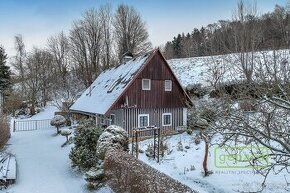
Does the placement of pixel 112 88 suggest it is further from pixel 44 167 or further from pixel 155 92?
pixel 44 167

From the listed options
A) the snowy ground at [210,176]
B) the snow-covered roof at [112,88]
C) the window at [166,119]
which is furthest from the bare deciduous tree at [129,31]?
the snowy ground at [210,176]

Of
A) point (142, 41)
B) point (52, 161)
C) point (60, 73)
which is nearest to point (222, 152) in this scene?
point (52, 161)

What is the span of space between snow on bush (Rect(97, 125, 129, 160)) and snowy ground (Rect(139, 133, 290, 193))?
2.08m

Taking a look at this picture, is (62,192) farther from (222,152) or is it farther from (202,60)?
(202,60)

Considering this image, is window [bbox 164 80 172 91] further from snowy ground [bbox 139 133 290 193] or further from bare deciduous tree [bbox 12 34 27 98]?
bare deciduous tree [bbox 12 34 27 98]

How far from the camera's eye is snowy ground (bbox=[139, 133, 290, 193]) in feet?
35.1

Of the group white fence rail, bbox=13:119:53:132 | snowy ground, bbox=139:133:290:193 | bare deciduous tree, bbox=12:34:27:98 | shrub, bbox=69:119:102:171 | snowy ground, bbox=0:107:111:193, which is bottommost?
snowy ground, bbox=0:107:111:193

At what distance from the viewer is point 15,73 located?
40625mm

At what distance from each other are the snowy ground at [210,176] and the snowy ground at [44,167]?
11.7ft

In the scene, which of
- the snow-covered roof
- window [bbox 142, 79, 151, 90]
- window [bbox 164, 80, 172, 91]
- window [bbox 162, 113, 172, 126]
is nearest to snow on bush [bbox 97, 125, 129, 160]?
the snow-covered roof

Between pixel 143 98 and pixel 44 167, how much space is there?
855cm

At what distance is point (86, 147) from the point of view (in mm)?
13773

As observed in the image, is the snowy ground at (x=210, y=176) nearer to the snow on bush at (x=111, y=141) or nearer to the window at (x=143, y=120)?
the snow on bush at (x=111, y=141)

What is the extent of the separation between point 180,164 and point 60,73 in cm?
3410
